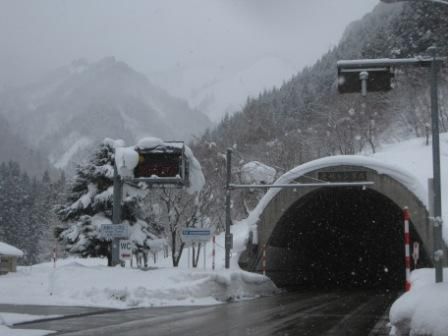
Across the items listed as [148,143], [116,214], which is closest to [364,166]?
[148,143]

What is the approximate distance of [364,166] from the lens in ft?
95.1

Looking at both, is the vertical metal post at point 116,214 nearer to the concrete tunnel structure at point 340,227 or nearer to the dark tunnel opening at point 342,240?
the concrete tunnel structure at point 340,227

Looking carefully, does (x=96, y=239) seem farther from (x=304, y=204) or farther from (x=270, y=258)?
(x=304, y=204)

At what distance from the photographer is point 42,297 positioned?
19.3 metres

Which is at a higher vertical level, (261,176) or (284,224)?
(261,176)

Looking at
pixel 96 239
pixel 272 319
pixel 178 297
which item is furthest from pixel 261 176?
pixel 272 319

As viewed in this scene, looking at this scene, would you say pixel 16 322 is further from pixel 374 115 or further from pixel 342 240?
pixel 374 115

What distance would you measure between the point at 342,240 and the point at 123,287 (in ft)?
99.3

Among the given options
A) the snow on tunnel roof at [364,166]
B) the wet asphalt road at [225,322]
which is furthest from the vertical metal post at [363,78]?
the snow on tunnel roof at [364,166]

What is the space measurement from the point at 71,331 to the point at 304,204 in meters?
22.4

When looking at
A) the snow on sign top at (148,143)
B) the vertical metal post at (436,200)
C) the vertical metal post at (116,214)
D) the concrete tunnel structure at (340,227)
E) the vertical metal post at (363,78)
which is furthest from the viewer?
the concrete tunnel structure at (340,227)

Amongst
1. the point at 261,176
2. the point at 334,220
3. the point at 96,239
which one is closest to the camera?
the point at 96,239

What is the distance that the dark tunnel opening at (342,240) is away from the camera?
114 ft

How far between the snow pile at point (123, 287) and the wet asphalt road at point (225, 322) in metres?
1.73
